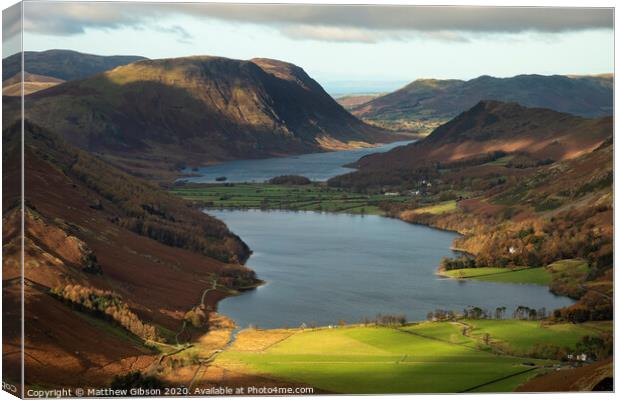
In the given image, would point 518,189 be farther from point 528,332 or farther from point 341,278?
point 528,332

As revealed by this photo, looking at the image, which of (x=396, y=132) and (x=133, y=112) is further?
(x=396, y=132)

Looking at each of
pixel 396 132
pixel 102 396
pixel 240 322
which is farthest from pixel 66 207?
pixel 396 132

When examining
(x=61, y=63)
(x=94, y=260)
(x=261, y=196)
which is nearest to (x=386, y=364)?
(x=94, y=260)

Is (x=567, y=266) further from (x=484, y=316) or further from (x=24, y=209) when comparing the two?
(x=24, y=209)

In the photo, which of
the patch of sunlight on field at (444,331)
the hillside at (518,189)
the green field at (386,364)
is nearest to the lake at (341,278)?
the patch of sunlight on field at (444,331)

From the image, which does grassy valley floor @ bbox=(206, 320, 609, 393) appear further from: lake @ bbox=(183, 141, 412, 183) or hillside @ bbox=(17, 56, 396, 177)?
lake @ bbox=(183, 141, 412, 183)

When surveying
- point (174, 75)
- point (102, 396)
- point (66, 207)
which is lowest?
point (102, 396)

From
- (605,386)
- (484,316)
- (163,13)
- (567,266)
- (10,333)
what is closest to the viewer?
(10,333)

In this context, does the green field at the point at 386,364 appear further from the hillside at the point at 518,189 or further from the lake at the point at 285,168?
the lake at the point at 285,168
